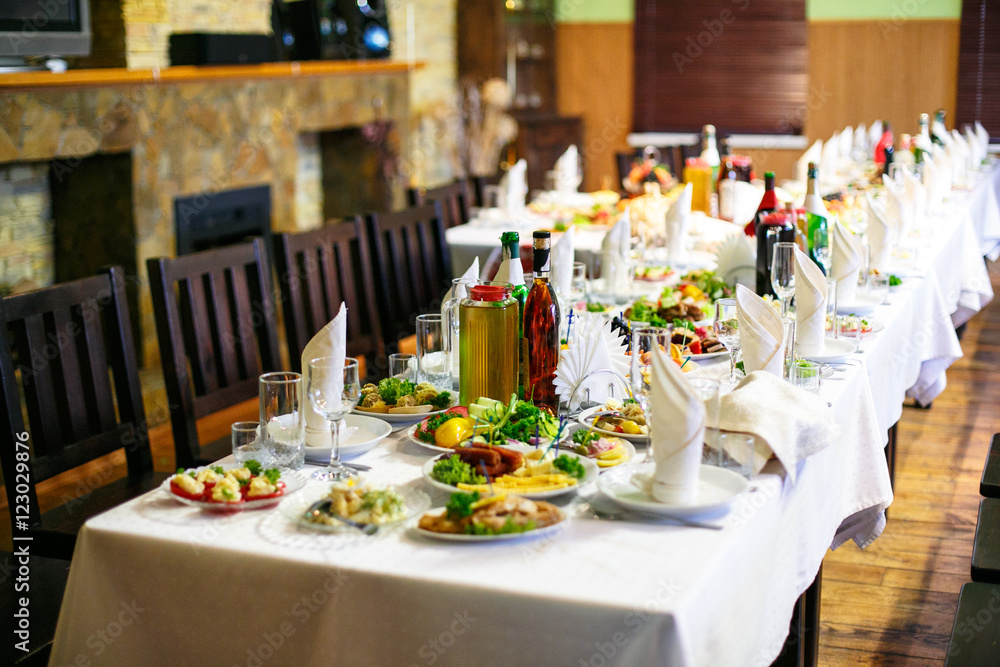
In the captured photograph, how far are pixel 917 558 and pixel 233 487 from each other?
2078 mm

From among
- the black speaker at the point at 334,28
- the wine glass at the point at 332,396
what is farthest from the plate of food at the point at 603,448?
the black speaker at the point at 334,28

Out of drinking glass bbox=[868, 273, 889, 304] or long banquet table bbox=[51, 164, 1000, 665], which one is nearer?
long banquet table bbox=[51, 164, 1000, 665]

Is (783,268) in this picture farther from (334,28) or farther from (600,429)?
(334,28)

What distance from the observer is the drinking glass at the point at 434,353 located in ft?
6.31

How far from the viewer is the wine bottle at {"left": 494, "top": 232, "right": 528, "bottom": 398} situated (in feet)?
5.79

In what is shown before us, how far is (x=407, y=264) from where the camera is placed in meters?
3.53

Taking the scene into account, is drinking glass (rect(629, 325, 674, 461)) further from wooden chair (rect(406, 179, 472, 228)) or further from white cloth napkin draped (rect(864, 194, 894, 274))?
wooden chair (rect(406, 179, 472, 228))

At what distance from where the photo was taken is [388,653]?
3.98ft

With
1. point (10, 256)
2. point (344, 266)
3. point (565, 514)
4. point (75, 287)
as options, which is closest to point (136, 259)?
point (10, 256)

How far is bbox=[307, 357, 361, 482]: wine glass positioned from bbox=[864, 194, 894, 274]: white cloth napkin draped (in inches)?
74.2

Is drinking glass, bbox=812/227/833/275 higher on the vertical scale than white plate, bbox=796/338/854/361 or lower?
higher

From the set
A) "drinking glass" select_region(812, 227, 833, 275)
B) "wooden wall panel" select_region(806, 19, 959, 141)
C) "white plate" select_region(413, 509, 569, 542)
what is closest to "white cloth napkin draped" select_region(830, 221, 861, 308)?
"drinking glass" select_region(812, 227, 833, 275)

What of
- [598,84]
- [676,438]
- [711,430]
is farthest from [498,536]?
[598,84]

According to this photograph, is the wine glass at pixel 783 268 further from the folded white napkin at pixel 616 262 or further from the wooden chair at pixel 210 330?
the wooden chair at pixel 210 330
